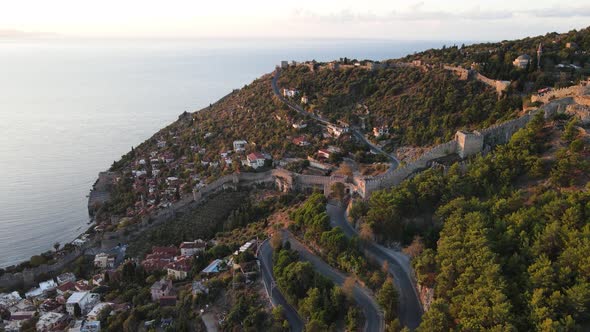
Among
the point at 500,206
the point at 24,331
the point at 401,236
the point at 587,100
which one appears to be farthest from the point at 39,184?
the point at 587,100

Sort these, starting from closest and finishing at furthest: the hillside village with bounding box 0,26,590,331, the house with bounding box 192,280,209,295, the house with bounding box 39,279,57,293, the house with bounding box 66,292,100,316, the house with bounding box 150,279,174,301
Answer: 1. the hillside village with bounding box 0,26,590,331
2. the house with bounding box 192,280,209,295
3. the house with bounding box 150,279,174,301
4. the house with bounding box 66,292,100,316
5. the house with bounding box 39,279,57,293

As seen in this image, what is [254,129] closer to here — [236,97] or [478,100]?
[236,97]

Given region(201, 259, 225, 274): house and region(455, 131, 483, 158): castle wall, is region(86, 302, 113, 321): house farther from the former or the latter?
region(455, 131, 483, 158): castle wall

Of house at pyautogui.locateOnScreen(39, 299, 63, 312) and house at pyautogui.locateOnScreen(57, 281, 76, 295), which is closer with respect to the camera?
house at pyautogui.locateOnScreen(39, 299, 63, 312)

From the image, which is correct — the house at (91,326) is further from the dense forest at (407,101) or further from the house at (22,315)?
the dense forest at (407,101)

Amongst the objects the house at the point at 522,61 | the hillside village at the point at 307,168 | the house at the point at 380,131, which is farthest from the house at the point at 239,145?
the house at the point at 522,61

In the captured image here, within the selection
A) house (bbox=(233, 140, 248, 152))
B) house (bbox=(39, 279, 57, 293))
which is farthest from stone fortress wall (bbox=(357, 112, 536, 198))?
house (bbox=(233, 140, 248, 152))
